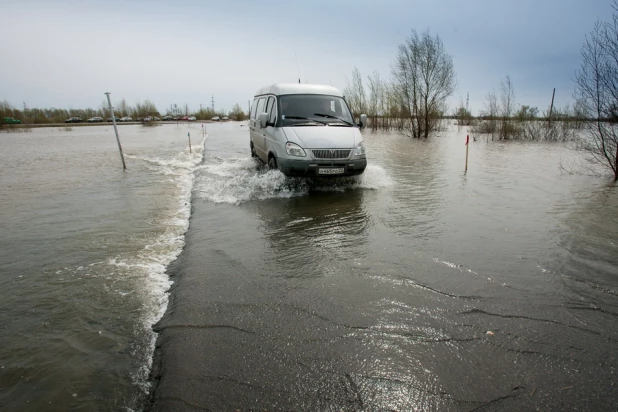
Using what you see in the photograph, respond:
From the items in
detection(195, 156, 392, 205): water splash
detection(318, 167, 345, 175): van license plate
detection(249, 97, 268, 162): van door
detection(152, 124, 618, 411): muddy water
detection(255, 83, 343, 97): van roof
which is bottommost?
detection(152, 124, 618, 411): muddy water

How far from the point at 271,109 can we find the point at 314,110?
49.1 inches

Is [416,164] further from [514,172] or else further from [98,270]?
[98,270]

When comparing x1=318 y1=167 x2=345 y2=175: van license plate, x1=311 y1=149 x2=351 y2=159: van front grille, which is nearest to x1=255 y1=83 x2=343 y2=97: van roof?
x1=311 y1=149 x2=351 y2=159: van front grille

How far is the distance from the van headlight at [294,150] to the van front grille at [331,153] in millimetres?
240

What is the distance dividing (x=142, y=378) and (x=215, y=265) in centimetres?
187

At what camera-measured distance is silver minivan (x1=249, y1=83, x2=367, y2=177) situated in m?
7.44

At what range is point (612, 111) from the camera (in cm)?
887

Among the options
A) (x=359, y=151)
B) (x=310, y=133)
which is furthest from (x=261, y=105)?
(x=359, y=151)

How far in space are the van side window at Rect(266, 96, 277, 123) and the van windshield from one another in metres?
0.32

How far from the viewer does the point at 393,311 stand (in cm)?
320

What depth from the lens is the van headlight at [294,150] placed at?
7.41 meters

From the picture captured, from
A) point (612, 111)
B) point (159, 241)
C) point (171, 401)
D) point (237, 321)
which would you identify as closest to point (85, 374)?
point (171, 401)

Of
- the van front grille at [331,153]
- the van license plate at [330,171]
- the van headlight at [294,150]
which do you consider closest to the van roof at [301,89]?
the van headlight at [294,150]

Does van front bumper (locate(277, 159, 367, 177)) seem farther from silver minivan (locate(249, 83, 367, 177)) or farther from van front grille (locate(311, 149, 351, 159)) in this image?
van front grille (locate(311, 149, 351, 159))
